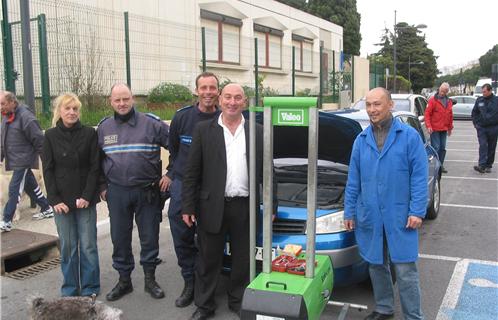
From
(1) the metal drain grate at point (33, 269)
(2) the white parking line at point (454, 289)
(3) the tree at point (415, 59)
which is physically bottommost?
(1) the metal drain grate at point (33, 269)

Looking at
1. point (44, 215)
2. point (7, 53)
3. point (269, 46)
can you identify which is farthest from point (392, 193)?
point (269, 46)

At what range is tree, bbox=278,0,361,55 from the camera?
5031cm

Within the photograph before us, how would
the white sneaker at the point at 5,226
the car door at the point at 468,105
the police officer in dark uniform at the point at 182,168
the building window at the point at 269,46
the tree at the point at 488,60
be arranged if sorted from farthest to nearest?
the tree at the point at 488,60 < the car door at the point at 468,105 < the building window at the point at 269,46 < the white sneaker at the point at 5,226 < the police officer in dark uniform at the point at 182,168

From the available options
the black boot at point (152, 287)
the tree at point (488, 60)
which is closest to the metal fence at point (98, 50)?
the black boot at point (152, 287)

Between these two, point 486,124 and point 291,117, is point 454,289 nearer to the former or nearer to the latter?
point 291,117

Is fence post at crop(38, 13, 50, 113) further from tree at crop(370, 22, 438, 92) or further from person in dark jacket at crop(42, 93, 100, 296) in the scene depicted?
tree at crop(370, 22, 438, 92)

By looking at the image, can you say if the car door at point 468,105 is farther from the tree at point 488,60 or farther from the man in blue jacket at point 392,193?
the tree at point 488,60

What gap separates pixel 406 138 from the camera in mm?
3521

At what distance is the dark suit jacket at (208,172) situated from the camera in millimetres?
3830

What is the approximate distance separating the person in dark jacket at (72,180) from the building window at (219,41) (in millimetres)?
14973

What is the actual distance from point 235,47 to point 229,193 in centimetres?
1711

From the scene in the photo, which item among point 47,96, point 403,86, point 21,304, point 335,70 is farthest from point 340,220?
point 403,86

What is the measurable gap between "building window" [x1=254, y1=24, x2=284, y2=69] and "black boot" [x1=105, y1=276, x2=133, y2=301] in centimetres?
1852

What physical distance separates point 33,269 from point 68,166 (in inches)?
70.4
